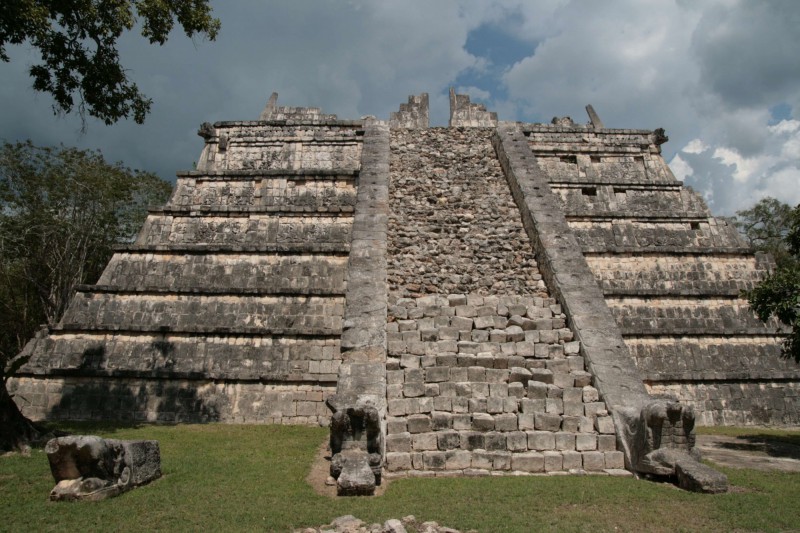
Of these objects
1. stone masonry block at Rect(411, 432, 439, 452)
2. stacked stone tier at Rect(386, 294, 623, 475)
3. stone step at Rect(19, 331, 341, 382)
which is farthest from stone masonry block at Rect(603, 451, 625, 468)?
stone step at Rect(19, 331, 341, 382)

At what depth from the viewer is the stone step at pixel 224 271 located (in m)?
11.8

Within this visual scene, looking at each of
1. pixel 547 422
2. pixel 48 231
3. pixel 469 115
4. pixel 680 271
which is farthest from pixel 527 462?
pixel 48 231

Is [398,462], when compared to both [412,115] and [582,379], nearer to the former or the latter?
[582,379]

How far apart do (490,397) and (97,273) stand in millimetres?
24029

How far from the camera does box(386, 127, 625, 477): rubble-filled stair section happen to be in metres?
7.05

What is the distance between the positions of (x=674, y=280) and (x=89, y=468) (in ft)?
41.8

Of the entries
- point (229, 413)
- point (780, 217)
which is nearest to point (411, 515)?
point (229, 413)

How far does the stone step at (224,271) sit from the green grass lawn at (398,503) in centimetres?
535

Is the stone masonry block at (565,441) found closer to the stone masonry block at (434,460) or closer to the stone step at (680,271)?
the stone masonry block at (434,460)

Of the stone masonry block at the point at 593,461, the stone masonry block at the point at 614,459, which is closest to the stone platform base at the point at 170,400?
the stone masonry block at the point at 593,461

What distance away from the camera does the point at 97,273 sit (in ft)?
82.5

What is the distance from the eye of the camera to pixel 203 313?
11.1 meters

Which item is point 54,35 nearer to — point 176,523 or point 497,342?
point 176,523

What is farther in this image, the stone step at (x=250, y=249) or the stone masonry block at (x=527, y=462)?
the stone step at (x=250, y=249)
